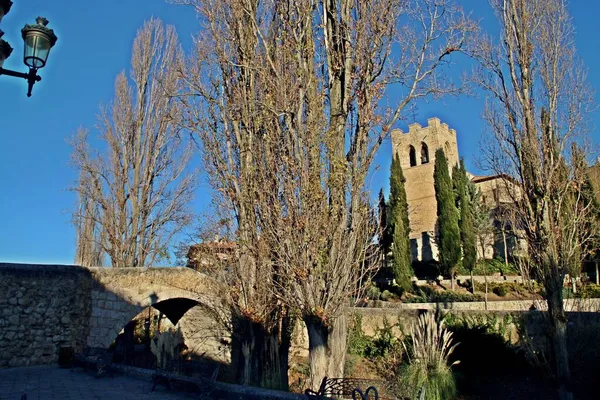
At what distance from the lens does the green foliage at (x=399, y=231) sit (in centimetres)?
2569

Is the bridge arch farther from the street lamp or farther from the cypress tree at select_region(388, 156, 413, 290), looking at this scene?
the cypress tree at select_region(388, 156, 413, 290)

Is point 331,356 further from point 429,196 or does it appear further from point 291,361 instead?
point 429,196

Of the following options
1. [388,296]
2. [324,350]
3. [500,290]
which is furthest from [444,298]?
[324,350]

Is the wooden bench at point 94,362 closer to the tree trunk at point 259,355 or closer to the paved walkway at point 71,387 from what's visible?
the paved walkway at point 71,387

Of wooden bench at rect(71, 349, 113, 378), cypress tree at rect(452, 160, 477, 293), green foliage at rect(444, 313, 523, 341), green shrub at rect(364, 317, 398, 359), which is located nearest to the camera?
wooden bench at rect(71, 349, 113, 378)

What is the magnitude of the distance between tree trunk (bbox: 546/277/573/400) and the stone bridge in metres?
6.10

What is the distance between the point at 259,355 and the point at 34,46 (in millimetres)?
5883

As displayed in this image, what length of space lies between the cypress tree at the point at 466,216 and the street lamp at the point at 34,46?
2504 centimetres

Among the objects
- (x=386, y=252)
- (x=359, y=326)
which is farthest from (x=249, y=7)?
(x=386, y=252)

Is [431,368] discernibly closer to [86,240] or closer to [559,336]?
[559,336]

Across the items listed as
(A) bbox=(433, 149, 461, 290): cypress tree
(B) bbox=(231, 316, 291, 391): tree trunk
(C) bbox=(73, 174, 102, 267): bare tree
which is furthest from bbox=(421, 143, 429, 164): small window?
(B) bbox=(231, 316, 291, 391): tree trunk

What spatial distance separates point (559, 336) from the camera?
777 cm

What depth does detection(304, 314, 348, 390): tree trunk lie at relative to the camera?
5898 millimetres

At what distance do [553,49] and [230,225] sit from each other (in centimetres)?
667
